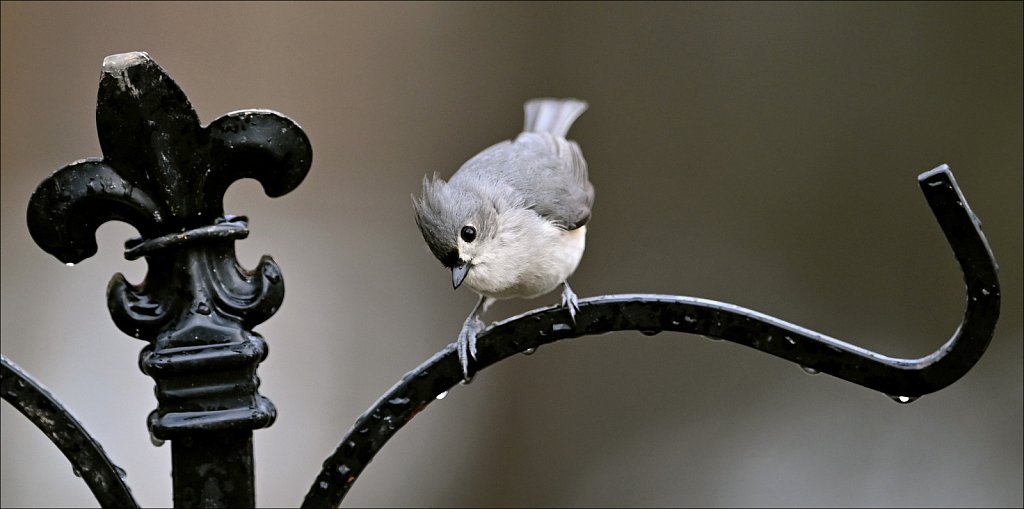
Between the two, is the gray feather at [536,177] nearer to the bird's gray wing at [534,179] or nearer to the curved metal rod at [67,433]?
the bird's gray wing at [534,179]

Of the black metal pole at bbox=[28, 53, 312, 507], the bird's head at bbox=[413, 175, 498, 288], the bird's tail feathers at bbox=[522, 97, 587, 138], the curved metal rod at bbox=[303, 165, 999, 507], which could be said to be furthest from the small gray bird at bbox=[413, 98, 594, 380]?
the black metal pole at bbox=[28, 53, 312, 507]

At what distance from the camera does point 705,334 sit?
745mm

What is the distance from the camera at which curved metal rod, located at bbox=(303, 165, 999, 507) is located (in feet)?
2.21

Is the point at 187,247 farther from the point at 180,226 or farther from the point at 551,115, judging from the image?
the point at 551,115

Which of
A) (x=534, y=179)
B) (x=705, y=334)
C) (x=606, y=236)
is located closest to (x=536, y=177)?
(x=534, y=179)

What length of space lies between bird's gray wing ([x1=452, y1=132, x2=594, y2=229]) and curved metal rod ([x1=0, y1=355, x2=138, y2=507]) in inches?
31.6

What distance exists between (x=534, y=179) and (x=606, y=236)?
2.14 ft

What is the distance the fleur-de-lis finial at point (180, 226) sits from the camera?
0.68m

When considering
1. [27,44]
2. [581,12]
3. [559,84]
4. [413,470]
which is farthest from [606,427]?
[27,44]

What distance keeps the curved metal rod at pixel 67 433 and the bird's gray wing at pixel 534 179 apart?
802 millimetres

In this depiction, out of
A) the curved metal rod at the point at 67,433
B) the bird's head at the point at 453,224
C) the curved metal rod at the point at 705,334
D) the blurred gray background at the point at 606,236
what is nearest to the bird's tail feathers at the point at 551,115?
the blurred gray background at the point at 606,236

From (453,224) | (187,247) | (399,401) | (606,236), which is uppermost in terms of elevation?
(606,236)

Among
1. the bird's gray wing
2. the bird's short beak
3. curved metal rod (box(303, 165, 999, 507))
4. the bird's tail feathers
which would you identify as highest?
the bird's tail feathers

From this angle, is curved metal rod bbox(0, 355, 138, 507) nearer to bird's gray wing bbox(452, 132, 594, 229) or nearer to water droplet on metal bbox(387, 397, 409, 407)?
water droplet on metal bbox(387, 397, 409, 407)
